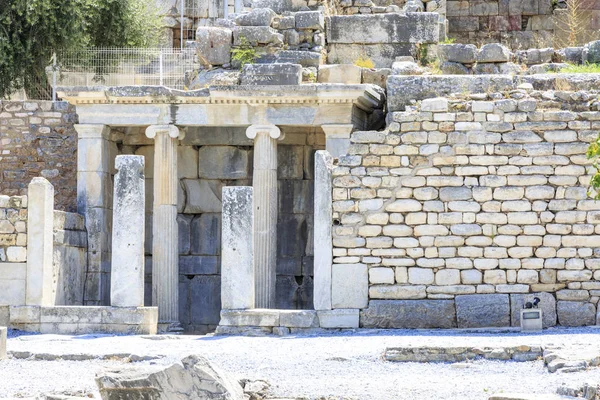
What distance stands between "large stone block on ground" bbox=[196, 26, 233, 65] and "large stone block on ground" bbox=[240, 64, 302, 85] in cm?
134

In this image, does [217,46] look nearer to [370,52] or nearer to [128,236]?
[370,52]

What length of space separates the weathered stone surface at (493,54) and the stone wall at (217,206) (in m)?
3.25

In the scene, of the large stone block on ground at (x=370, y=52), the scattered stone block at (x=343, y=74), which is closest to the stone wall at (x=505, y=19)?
the large stone block on ground at (x=370, y=52)

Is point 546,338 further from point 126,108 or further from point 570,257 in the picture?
point 126,108

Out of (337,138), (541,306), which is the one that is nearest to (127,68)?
(337,138)

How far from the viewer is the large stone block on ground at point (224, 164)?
23.0 m

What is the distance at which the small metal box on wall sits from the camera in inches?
684

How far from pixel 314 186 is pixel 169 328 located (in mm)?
3289

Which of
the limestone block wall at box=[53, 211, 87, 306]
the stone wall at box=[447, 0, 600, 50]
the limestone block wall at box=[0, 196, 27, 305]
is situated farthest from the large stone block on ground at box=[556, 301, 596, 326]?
the stone wall at box=[447, 0, 600, 50]

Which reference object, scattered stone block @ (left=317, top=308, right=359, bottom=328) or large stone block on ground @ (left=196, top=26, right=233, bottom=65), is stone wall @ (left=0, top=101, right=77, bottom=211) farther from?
scattered stone block @ (left=317, top=308, right=359, bottom=328)

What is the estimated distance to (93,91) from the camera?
68.8 ft

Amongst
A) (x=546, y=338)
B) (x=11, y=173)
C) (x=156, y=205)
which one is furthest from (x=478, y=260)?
(x=11, y=173)

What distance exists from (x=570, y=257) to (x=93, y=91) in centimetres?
813

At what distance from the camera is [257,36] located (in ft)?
72.3
